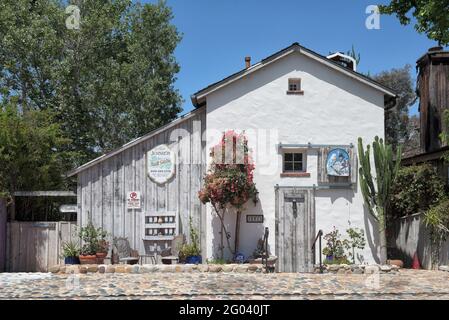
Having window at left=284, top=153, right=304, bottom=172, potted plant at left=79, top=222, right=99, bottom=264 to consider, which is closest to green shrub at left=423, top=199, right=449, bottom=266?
window at left=284, top=153, right=304, bottom=172

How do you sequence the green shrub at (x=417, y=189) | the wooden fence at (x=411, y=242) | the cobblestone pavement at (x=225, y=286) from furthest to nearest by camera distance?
the green shrub at (x=417, y=189) → the wooden fence at (x=411, y=242) → the cobblestone pavement at (x=225, y=286)

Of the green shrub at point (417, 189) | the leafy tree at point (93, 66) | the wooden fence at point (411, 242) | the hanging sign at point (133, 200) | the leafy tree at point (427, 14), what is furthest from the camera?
the leafy tree at point (93, 66)

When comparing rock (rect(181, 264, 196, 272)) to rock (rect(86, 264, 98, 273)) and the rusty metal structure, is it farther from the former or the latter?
the rusty metal structure

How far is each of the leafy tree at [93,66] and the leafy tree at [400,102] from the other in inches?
682

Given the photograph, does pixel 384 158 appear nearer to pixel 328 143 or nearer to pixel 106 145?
pixel 328 143

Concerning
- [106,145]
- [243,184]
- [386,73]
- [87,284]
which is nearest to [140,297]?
[87,284]

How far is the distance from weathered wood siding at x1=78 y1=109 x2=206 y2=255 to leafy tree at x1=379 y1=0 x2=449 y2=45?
6640 millimetres

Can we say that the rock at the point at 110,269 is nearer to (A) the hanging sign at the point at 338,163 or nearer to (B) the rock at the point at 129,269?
(B) the rock at the point at 129,269

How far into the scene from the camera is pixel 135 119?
27109mm

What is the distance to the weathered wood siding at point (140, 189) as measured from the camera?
17.9m

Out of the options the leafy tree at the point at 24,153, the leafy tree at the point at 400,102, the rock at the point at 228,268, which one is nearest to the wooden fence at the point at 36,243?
the leafy tree at the point at 24,153

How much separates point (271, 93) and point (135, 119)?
412 inches

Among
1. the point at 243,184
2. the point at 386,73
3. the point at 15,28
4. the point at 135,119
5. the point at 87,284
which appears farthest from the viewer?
the point at 386,73

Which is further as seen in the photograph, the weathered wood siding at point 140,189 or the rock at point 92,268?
the weathered wood siding at point 140,189
